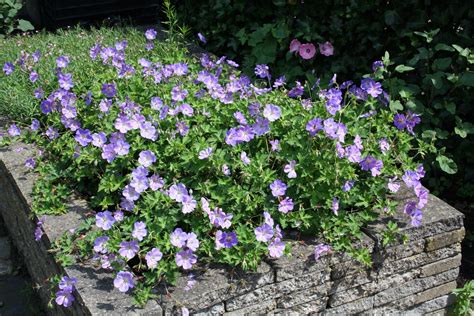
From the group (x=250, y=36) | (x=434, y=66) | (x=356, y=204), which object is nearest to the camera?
(x=356, y=204)

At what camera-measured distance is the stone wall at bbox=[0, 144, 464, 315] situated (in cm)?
244

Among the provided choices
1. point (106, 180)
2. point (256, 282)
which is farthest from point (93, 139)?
point (256, 282)

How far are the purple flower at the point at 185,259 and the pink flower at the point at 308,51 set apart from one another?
2085 millimetres

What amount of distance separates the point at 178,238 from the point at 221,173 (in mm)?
376

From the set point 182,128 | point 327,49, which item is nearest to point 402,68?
point 327,49

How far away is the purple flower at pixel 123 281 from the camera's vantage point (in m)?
2.37

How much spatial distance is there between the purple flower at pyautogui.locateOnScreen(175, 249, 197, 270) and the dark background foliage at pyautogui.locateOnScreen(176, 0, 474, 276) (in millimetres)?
1429

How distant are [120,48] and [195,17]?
1628 mm

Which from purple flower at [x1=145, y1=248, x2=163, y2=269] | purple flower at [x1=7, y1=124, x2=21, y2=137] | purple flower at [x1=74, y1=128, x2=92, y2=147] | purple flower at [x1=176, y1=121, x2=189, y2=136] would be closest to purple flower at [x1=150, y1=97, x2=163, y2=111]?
purple flower at [x1=176, y1=121, x2=189, y2=136]

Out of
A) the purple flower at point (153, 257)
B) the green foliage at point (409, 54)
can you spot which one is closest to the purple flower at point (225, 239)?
the purple flower at point (153, 257)

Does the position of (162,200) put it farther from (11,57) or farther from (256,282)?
(11,57)

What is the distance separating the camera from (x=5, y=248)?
394 centimetres

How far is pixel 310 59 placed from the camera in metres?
4.26

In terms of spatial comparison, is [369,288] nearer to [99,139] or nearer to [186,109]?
[186,109]
